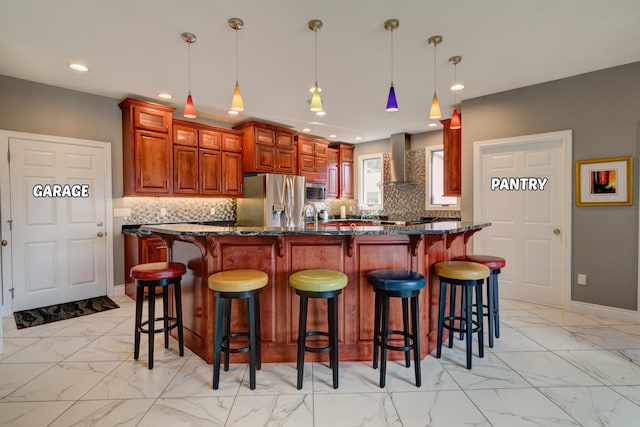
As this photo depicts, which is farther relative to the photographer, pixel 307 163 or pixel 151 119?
pixel 307 163

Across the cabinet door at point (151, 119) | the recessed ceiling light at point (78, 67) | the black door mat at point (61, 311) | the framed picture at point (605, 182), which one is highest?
the recessed ceiling light at point (78, 67)

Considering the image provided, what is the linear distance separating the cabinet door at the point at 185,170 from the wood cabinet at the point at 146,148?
81 millimetres

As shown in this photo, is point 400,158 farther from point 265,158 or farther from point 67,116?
point 67,116

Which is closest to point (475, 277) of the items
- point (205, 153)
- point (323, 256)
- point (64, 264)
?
point (323, 256)

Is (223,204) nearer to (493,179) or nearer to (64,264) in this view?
(64,264)

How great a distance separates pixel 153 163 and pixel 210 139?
3.26 ft

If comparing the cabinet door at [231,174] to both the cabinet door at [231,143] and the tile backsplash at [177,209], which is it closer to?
the cabinet door at [231,143]

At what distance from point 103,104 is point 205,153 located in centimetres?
141

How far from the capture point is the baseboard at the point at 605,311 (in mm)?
3232

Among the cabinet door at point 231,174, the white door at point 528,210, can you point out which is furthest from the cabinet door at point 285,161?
the white door at point 528,210

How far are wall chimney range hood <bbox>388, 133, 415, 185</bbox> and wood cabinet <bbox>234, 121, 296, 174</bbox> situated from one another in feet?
6.69

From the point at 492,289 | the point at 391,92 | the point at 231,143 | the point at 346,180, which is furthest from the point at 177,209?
the point at 492,289

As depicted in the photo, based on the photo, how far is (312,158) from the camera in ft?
20.8

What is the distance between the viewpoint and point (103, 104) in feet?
13.6
